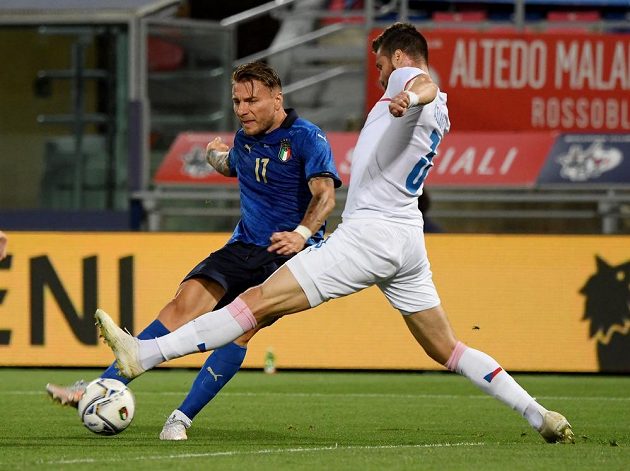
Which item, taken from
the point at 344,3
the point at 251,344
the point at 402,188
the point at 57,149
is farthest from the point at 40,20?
the point at 402,188

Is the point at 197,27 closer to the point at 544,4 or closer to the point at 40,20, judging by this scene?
the point at 40,20

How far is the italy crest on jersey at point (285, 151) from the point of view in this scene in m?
8.62

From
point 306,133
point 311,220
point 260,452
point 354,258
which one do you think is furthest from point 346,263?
point 306,133

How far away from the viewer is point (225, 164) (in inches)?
352

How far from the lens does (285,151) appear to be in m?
8.62

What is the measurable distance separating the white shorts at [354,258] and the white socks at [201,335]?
0.35 m

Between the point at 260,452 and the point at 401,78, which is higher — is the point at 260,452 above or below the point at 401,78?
below

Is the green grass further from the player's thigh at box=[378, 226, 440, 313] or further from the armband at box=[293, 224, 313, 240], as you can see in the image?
the armband at box=[293, 224, 313, 240]

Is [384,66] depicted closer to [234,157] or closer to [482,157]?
[234,157]

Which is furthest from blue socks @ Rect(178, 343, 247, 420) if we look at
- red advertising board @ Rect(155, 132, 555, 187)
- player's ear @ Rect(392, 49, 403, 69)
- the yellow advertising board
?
red advertising board @ Rect(155, 132, 555, 187)

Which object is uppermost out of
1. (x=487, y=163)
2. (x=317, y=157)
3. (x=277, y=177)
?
(x=317, y=157)

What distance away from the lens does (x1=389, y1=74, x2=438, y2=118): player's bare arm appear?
7.29 m

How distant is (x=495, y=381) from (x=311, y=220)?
1.30m

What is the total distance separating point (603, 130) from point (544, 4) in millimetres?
3159
